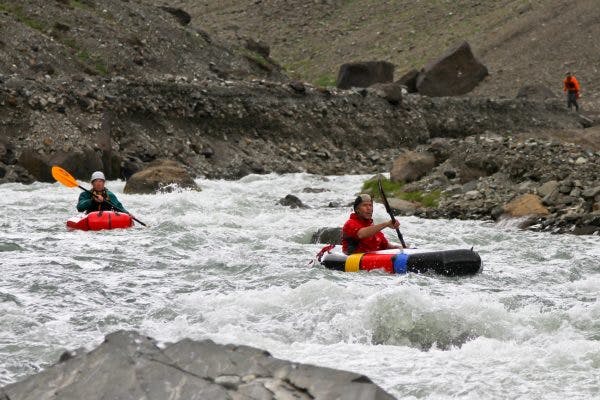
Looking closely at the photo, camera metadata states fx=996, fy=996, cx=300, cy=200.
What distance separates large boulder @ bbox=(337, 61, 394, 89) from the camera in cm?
3991

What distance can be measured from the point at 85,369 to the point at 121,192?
15.9 metres

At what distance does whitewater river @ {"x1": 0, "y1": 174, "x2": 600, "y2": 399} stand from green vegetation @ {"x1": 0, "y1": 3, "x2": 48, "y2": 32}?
61.7 feet

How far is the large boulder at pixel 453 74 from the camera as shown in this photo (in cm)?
3969

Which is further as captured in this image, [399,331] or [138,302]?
[138,302]

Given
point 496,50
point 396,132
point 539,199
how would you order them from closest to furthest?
point 539,199 → point 396,132 → point 496,50

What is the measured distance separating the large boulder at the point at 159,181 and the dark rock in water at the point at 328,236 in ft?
20.5

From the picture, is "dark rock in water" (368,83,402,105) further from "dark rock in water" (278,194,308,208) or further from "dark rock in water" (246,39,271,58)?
"dark rock in water" (278,194,308,208)

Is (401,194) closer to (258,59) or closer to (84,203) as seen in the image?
(84,203)

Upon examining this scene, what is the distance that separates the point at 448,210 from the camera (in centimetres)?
1852

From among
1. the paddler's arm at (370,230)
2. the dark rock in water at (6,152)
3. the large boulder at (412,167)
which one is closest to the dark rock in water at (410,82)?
the large boulder at (412,167)

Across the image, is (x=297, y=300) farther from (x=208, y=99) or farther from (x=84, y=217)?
(x=208, y=99)

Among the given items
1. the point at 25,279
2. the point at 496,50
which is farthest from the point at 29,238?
the point at 496,50

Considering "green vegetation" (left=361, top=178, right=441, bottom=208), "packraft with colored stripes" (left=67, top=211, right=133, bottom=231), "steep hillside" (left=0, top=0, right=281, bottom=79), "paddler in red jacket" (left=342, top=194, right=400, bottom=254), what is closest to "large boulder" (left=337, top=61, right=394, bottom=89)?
"steep hillside" (left=0, top=0, right=281, bottom=79)

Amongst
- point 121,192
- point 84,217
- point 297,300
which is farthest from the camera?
point 121,192
